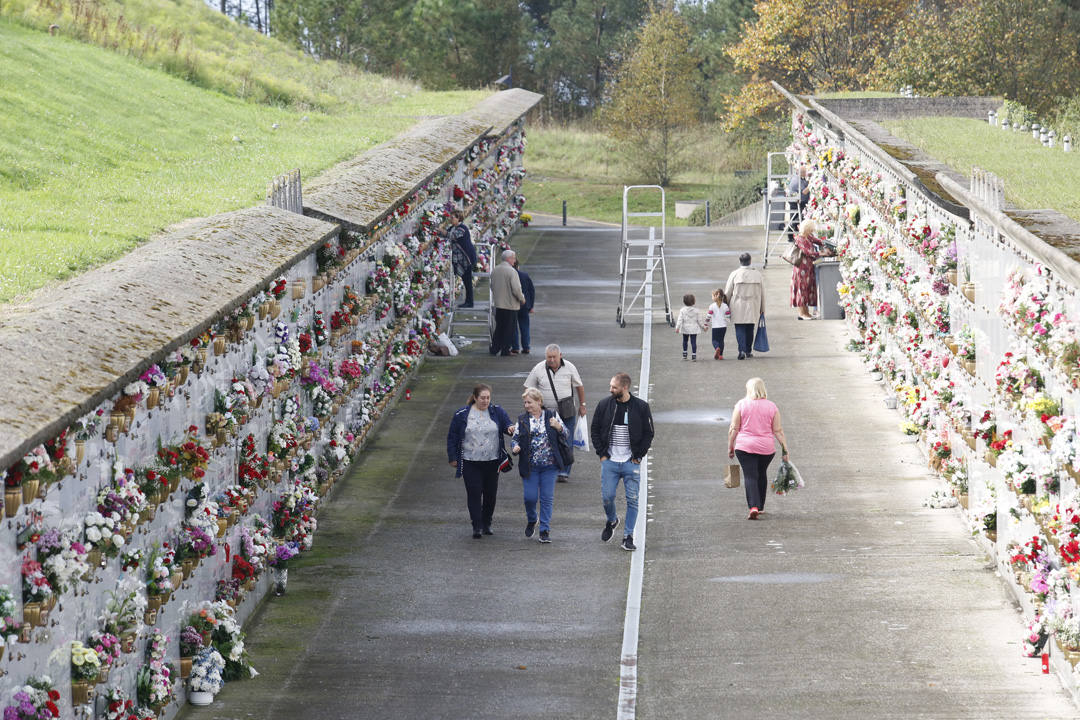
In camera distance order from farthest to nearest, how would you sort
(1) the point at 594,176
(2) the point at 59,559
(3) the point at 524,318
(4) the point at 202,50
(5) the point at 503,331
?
(1) the point at 594,176 → (4) the point at 202,50 → (3) the point at 524,318 → (5) the point at 503,331 → (2) the point at 59,559

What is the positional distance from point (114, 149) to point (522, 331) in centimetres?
672

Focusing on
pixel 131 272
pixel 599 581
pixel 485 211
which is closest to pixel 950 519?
pixel 599 581

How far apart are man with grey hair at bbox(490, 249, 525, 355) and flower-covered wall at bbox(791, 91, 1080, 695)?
504 cm

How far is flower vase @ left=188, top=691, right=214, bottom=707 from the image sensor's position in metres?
10.9

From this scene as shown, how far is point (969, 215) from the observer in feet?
50.0

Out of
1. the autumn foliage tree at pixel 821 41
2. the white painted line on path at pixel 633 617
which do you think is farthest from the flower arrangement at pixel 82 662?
the autumn foliage tree at pixel 821 41

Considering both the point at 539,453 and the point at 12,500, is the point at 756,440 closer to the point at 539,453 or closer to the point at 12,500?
the point at 539,453

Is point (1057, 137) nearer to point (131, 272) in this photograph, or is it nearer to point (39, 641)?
point (131, 272)

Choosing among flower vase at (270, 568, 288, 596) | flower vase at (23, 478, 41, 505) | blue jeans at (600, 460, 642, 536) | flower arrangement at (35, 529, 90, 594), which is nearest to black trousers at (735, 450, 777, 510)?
blue jeans at (600, 460, 642, 536)

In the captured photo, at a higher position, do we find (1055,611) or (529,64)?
(529,64)

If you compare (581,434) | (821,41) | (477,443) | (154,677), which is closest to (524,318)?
(581,434)

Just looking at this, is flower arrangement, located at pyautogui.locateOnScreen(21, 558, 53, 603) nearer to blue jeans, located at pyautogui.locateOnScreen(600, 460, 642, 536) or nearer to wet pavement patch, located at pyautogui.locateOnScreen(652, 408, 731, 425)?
blue jeans, located at pyautogui.locateOnScreen(600, 460, 642, 536)

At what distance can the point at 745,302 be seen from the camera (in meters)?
23.1

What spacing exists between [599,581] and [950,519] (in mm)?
3971
